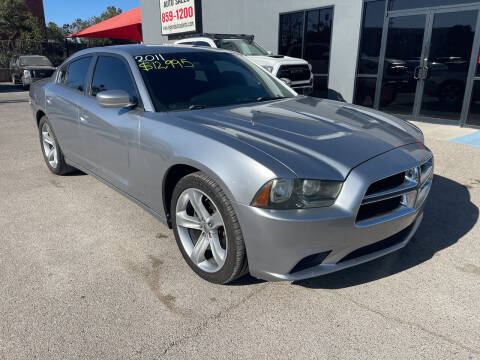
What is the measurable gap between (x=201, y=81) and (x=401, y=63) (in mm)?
7645

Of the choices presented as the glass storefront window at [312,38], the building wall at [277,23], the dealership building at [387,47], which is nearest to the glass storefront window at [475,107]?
the dealership building at [387,47]

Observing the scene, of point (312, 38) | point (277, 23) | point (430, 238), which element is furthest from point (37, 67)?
point (430, 238)

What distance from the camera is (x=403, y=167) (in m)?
2.47

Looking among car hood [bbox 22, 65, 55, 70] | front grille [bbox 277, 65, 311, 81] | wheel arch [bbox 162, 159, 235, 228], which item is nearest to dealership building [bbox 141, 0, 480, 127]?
front grille [bbox 277, 65, 311, 81]

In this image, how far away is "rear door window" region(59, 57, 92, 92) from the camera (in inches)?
166

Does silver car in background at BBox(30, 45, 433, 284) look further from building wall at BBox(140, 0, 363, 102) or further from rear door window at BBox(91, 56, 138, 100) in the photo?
building wall at BBox(140, 0, 363, 102)

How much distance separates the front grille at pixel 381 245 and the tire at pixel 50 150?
A: 3.95 m

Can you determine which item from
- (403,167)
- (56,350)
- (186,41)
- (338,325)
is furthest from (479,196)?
(186,41)

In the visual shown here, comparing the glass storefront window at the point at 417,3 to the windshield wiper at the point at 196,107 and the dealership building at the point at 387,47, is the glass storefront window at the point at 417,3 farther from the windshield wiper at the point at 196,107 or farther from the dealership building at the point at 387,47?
the windshield wiper at the point at 196,107

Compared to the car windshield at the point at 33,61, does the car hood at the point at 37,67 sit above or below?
below

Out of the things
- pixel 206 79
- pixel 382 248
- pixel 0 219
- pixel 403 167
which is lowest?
pixel 0 219

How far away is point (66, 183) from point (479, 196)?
499 cm

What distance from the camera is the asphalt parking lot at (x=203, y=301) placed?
2152mm

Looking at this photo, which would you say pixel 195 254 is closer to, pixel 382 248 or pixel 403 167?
pixel 382 248
